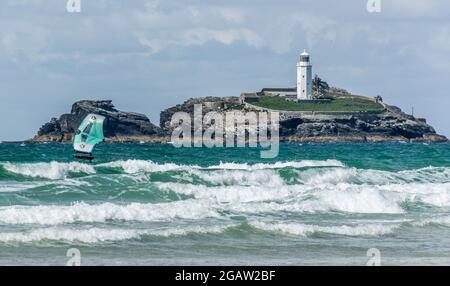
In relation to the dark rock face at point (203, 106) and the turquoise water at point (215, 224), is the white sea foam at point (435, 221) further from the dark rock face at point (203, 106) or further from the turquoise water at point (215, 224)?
the dark rock face at point (203, 106)

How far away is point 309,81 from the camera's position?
6329 inches

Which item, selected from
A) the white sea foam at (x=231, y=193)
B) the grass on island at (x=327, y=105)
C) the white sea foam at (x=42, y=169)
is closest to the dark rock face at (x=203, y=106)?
the grass on island at (x=327, y=105)

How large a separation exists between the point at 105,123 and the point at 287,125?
1070 inches

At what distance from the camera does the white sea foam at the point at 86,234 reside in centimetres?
1984

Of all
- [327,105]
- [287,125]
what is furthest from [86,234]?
[327,105]

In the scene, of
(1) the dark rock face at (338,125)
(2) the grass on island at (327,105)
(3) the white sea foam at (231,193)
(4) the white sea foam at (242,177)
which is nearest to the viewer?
(3) the white sea foam at (231,193)

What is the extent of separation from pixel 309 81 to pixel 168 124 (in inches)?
882

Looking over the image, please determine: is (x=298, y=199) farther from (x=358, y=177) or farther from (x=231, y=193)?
(x=358, y=177)

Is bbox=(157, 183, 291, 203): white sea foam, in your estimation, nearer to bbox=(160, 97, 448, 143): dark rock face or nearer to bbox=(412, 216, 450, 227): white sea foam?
bbox=(412, 216, 450, 227): white sea foam

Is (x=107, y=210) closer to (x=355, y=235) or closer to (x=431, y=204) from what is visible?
(x=355, y=235)

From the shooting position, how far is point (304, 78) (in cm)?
15925

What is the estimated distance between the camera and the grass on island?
16388 cm

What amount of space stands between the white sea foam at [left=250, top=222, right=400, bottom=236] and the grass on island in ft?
459

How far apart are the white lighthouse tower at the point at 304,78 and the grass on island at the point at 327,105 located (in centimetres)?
157
